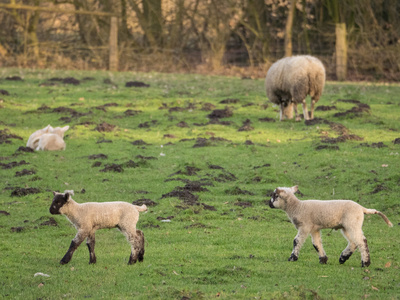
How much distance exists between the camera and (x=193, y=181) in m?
15.6

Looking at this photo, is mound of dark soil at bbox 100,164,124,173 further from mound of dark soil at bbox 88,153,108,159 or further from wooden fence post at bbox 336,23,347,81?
wooden fence post at bbox 336,23,347,81

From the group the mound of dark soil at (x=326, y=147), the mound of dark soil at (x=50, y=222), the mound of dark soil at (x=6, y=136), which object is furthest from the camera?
the mound of dark soil at (x=6, y=136)

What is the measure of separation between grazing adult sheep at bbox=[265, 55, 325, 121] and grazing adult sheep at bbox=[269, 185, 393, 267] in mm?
12649

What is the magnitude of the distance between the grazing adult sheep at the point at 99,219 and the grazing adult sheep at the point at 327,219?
84.6 inches

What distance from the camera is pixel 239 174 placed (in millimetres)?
16719

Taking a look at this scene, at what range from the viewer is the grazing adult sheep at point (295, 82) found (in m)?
21.9

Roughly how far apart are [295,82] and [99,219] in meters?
13.9

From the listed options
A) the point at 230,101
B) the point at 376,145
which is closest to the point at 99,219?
the point at 376,145

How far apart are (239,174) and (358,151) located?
12.5ft

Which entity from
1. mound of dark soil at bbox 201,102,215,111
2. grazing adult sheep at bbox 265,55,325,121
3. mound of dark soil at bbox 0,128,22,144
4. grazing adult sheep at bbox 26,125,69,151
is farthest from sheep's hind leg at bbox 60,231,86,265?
mound of dark soil at bbox 201,102,215,111

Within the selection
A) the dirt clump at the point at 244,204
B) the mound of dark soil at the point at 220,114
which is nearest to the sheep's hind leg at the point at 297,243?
the dirt clump at the point at 244,204

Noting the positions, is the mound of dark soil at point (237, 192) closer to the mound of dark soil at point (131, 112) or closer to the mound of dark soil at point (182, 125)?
the mound of dark soil at point (182, 125)

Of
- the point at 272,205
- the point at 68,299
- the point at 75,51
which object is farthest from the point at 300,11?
the point at 68,299

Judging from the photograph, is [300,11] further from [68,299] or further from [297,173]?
[68,299]
